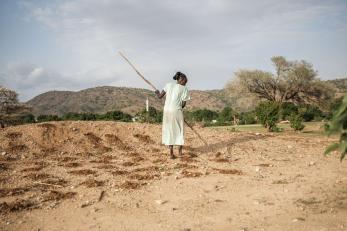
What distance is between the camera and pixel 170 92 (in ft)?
28.9

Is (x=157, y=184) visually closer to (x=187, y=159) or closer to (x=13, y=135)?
(x=187, y=159)

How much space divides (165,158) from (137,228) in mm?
4575

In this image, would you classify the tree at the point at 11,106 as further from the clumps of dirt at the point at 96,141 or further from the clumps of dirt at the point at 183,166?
the clumps of dirt at the point at 183,166

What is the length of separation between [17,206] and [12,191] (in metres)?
0.95

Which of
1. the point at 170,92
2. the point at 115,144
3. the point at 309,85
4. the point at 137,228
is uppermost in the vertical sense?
the point at 309,85

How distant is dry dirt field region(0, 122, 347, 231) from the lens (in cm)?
475

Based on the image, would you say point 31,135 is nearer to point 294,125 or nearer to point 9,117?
point 294,125

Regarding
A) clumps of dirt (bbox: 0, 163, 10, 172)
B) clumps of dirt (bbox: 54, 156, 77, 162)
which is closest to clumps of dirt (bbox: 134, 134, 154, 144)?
clumps of dirt (bbox: 54, 156, 77, 162)

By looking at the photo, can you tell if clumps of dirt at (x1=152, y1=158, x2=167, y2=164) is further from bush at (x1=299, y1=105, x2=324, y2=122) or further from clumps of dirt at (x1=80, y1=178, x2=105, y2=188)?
bush at (x1=299, y1=105, x2=324, y2=122)

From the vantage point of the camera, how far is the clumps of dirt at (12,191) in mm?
5918

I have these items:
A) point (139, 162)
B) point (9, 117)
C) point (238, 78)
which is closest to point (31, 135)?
point (139, 162)

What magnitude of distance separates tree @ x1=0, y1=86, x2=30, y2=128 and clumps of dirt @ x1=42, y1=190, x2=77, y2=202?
34.4 metres

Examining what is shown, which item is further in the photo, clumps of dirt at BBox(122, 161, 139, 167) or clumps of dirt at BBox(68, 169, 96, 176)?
clumps of dirt at BBox(122, 161, 139, 167)

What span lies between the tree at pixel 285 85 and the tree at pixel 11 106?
24145mm
